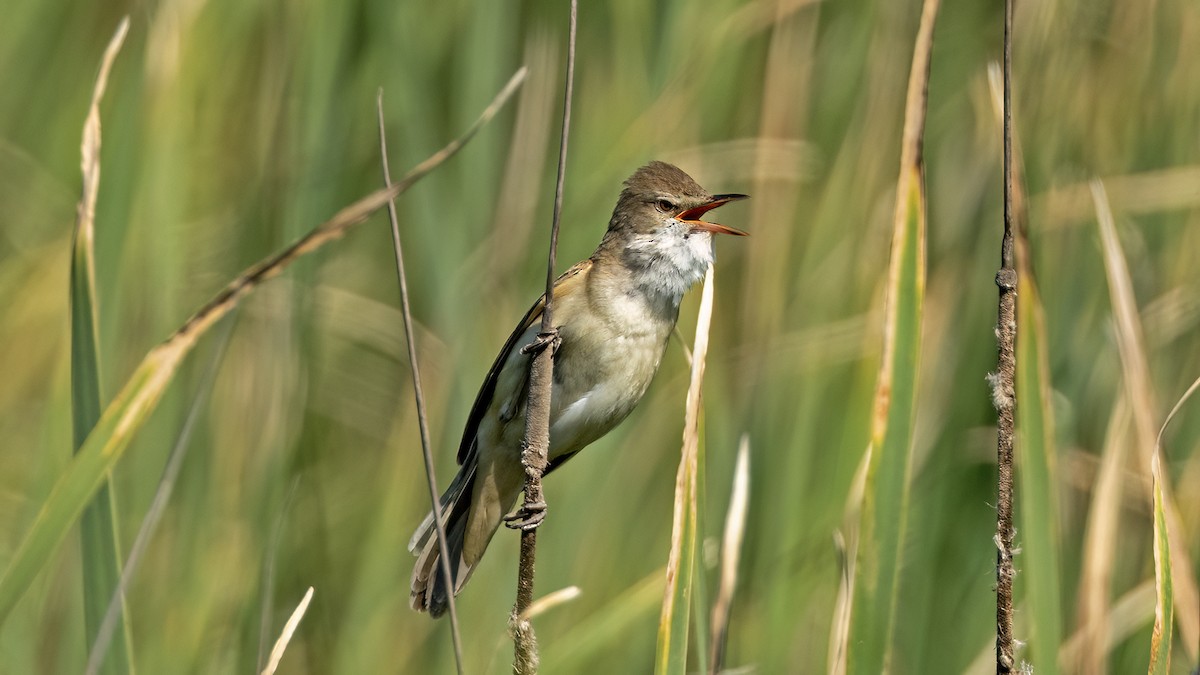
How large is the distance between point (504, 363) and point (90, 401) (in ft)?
4.82

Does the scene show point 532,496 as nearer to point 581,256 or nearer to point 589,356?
point 589,356

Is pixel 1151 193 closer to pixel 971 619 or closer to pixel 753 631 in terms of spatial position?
pixel 971 619

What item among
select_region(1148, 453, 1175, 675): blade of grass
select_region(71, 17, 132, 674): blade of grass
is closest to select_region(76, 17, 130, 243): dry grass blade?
select_region(71, 17, 132, 674): blade of grass

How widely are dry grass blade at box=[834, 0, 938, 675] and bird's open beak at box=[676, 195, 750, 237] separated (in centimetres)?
104

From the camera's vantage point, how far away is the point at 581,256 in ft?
9.61

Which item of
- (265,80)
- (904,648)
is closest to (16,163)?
(265,80)

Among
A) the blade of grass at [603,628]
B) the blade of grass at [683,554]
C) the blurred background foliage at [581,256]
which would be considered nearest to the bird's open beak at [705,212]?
the blurred background foliage at [581,256]

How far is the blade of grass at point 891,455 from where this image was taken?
4.90 feet

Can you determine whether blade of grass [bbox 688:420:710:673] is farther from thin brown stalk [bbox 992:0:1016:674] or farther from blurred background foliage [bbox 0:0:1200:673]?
blurred background foliage [bbox 0:0:1200:673]

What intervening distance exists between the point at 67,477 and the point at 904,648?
1.97 m

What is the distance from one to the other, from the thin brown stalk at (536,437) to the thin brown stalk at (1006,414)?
1.67ft

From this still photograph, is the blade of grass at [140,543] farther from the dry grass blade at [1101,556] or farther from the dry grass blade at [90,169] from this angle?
the dry grass blade at [1101,556]

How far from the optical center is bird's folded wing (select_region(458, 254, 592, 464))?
2779mm

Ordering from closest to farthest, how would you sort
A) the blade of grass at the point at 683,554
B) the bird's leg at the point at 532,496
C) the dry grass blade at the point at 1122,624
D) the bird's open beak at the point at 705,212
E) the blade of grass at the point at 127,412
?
1. the blade of grass at the point at 127,412
2. the blade of grass at the point at 683,554
3. the bird's leg at the point at 532,496
4. the dry grass blade at the point at 1122,624
5. the bird's open beak at the point at 705,212
